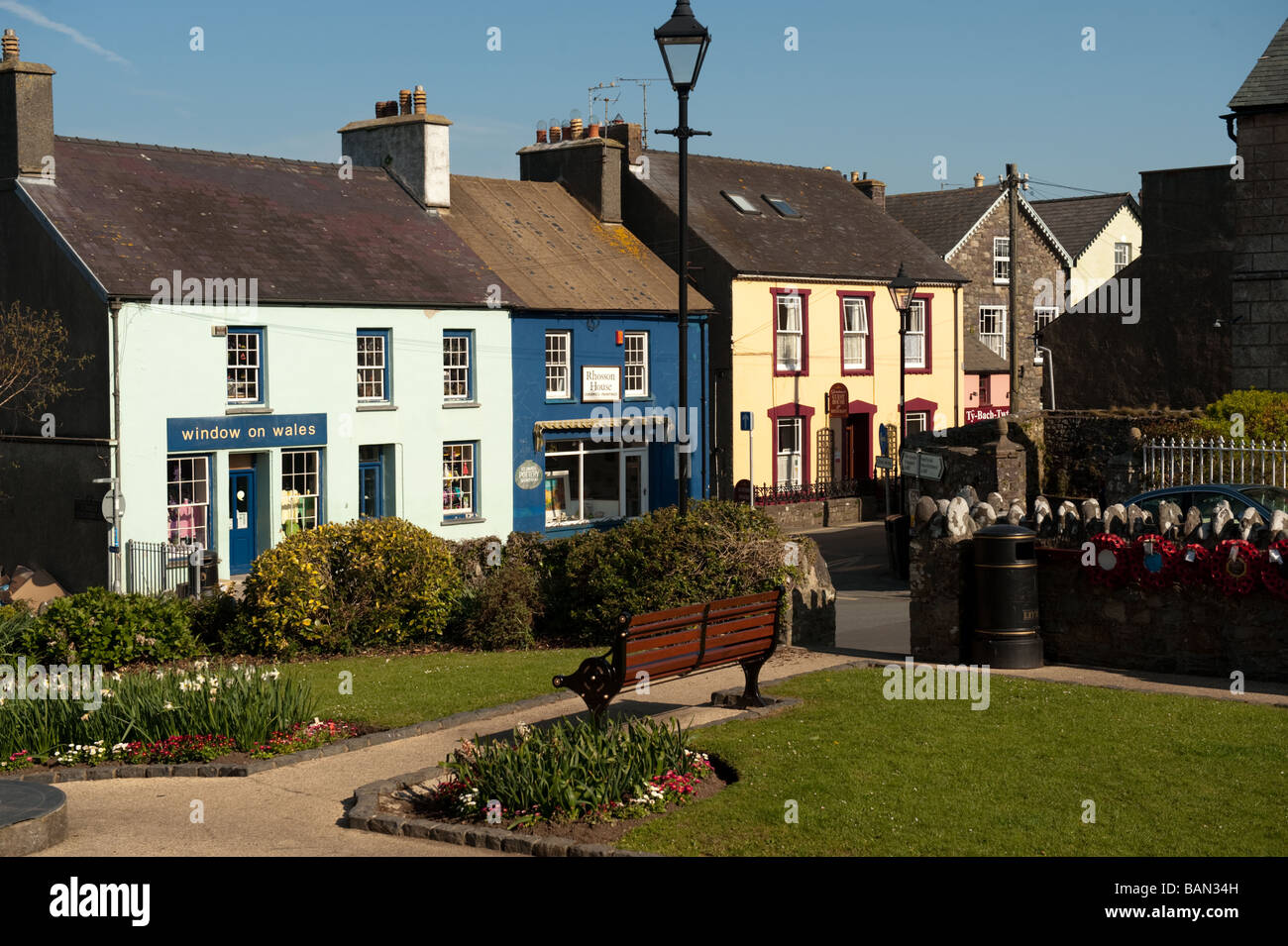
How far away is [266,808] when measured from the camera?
30.8ft

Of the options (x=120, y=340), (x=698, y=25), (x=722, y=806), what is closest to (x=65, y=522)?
(x=120, y=340)

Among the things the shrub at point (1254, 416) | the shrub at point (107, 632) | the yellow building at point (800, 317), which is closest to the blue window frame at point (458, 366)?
the yellow building at point (800, 317)

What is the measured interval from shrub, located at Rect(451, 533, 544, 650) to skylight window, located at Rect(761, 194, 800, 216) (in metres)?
25.4

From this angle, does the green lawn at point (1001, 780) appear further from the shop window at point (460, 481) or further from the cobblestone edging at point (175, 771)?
the shop window at point (460, 481)

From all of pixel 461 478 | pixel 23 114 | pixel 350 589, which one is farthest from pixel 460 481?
pixel 350 589

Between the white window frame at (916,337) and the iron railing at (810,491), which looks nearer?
the iron railing at (810,491)

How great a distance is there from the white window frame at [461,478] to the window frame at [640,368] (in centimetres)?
509

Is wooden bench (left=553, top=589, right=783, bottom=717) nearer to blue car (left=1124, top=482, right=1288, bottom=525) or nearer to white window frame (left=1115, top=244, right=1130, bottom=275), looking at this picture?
blue car (left=1124, top=482, right=1288, bottom=525)

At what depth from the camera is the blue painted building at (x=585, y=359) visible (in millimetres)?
32500

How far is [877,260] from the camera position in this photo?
41438 millimetres

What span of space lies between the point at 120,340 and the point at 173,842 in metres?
18.2

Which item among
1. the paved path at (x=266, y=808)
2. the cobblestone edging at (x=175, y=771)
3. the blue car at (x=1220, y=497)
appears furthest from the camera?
the blue car at (x=1220, y=497)

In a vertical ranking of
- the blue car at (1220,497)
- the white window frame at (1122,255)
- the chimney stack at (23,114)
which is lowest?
the blue car at (1220,497)
